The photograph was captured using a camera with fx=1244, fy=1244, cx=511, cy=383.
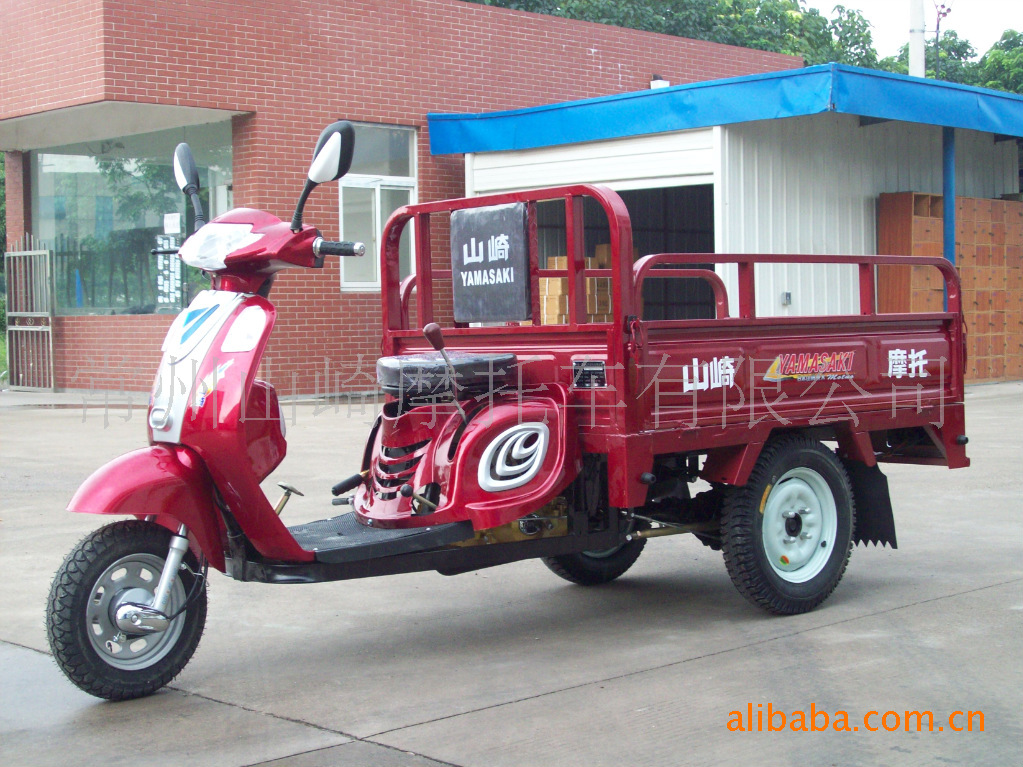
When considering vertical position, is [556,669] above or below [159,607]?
below

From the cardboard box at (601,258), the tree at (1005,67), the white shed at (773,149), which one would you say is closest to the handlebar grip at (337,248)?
the white shed at (773,149)

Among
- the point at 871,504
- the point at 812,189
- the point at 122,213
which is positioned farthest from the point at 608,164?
the point at 871,504

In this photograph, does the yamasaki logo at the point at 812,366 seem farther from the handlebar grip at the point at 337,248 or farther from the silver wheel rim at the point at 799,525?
the handlebar grip at the point at 337,248

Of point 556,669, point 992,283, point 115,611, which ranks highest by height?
point 992,283

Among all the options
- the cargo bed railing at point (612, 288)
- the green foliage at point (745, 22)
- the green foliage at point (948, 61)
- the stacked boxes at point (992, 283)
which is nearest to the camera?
the cargo bed railing at point (612, 288)

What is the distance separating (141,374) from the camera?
57.0 feet

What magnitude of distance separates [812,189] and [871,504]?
33.8 feet

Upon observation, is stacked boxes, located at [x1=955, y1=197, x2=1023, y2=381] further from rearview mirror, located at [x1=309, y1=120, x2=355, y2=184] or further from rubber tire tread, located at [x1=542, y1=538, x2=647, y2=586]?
rearview mirror, located at [x1=309, y1=120, x2=355, y2=184]

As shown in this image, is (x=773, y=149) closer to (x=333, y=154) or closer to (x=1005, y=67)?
(x=333, y=154)

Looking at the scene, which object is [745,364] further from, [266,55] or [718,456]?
[266,55]

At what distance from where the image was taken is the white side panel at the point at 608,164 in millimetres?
15148

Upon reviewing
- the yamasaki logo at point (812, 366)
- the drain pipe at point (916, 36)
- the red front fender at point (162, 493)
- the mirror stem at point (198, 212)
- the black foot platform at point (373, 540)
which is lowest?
the black foot platform at point (373, 540)

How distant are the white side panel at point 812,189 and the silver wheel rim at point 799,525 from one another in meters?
8.81

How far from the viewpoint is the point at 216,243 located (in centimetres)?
489
